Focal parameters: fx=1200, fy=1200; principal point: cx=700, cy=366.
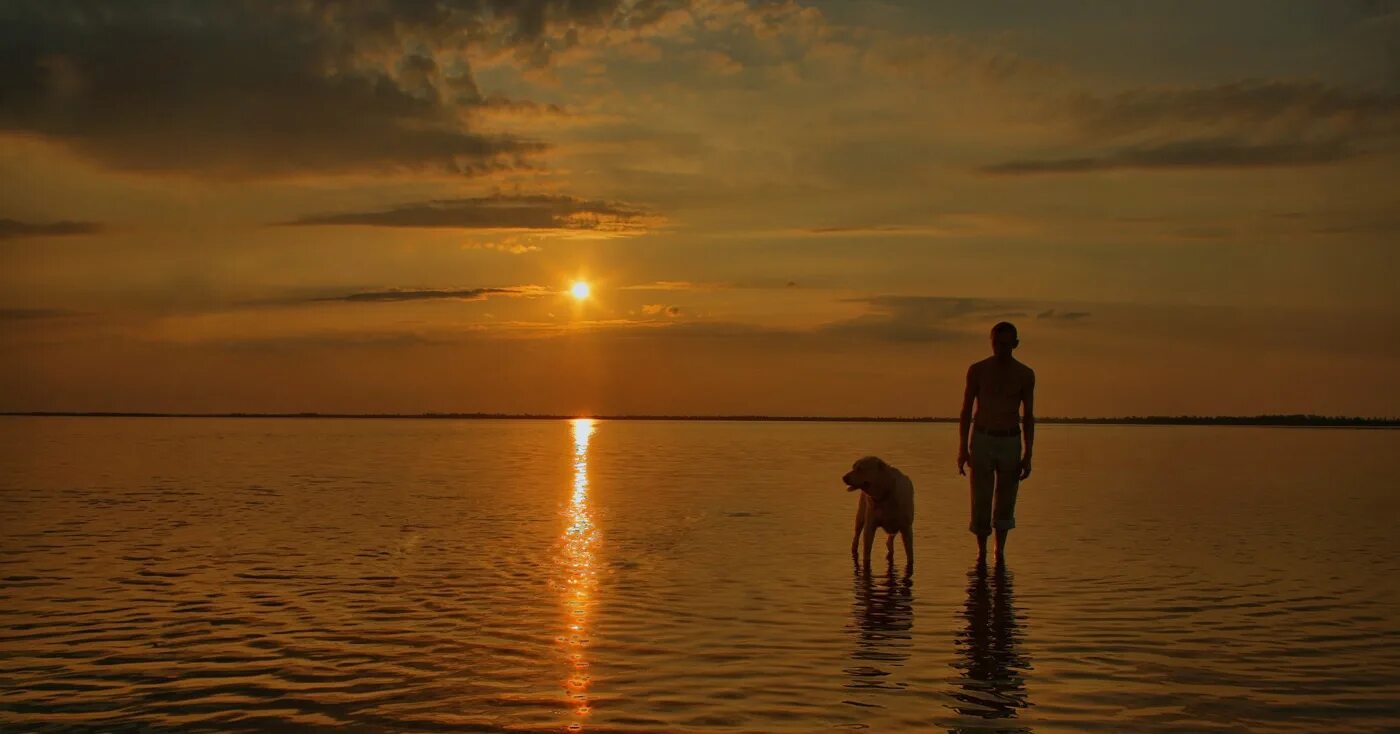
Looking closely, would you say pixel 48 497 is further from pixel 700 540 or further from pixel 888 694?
pixel 888 694

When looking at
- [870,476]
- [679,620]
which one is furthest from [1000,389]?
[679,620]

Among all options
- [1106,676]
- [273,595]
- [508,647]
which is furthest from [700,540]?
[1106,676]

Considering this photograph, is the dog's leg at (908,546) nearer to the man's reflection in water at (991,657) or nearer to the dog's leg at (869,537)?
the dog's leg at (869,537)

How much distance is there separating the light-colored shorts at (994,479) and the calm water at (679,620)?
0.72 meters

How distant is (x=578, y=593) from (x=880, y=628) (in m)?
3.73

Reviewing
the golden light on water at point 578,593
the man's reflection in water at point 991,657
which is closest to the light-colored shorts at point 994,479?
the man's reflection in water at point 991,657

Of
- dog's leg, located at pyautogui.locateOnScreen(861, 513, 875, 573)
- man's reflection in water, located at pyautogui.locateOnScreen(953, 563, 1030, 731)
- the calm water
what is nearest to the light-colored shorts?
the calm water

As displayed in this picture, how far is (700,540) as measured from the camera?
18.8m

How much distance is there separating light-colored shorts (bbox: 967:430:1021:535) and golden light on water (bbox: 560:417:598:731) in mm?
5011

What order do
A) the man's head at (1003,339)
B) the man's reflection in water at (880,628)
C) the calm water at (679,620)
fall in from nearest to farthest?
the calm water at (679,620)
the man's reflection in water at (880,628)
the man's head at (1003,339)

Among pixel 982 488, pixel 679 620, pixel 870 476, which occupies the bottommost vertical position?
pixel 679 620

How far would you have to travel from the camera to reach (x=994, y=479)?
611 inches

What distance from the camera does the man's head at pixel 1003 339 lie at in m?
14.9

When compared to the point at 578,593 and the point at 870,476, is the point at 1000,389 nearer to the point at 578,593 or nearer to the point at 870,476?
the point at 870,476
